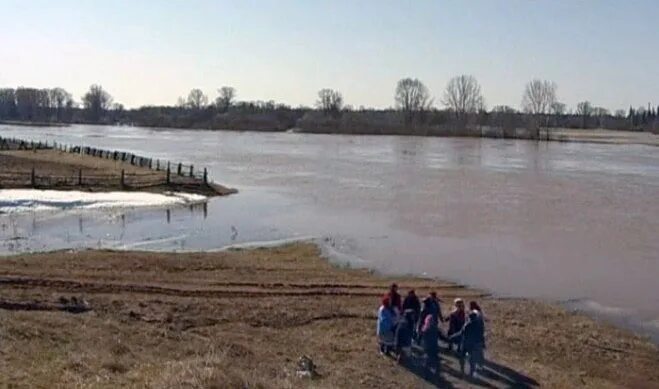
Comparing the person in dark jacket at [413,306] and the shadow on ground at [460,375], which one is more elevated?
the person in dark jacket at [413,306]

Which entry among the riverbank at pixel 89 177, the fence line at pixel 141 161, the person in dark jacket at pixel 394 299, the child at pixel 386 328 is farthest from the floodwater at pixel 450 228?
the child at pixel 386 328

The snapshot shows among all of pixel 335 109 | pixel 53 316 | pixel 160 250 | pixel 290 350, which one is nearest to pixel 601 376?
pixel 290 350

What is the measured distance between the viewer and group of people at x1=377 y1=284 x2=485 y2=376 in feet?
39.2

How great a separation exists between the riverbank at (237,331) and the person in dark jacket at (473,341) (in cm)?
27

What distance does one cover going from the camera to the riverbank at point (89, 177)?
3706 centimetres

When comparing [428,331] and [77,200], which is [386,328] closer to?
[428,331]

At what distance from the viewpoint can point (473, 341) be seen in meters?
11.9

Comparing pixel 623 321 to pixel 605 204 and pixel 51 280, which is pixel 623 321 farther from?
pixel 605 204

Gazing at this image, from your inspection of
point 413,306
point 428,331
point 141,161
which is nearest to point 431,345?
point 428,331

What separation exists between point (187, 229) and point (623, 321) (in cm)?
1620

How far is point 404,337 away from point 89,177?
30.9 meters

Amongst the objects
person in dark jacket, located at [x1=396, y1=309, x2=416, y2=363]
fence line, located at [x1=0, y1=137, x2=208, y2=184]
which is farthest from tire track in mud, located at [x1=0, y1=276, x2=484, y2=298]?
fence line, located at [x1=0, y1=137, x2=208, y2=184]

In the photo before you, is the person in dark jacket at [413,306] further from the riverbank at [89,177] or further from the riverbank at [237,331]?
the riverbank at [89,177]

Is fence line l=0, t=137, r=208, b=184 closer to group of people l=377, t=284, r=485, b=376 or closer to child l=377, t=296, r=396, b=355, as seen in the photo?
group of people l=377, t=284, r=485, b=376
